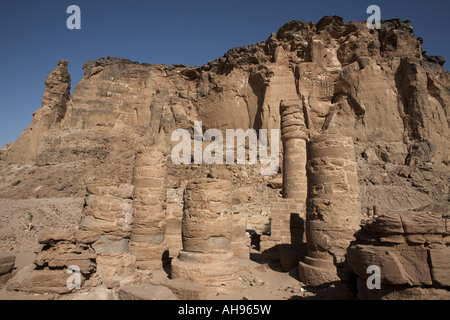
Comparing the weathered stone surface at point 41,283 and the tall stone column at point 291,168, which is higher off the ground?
the tall stone column at point 291,168

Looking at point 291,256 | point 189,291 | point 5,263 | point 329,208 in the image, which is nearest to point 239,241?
point 291,256

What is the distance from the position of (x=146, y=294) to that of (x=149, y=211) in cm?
369

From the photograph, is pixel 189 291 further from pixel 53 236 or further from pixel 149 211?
pixel 149 211

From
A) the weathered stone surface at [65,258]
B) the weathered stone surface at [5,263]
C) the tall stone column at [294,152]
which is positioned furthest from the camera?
the tall stone column at [294,152]

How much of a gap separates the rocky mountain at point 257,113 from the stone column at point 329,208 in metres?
9.58

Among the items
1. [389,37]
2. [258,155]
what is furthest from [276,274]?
[389,37]

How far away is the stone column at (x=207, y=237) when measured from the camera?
5.70 m

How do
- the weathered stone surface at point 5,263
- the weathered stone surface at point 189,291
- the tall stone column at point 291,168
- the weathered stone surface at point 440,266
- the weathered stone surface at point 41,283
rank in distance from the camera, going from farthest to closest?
1. the tall stone column at point 291,168
2. the weathered stone surface at point 5,263
3. the weathered stone surface at point 189,291
4. the weathered stone surface at point 41,283
5. the weathered stone surface at point 440,266

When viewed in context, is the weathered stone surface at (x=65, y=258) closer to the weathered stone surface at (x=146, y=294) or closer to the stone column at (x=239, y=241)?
the weathered stone surface at (x=146, y=294)

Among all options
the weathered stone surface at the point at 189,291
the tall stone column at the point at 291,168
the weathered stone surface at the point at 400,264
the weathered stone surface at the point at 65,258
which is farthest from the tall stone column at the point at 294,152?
the weathered stone surface at the point at 65,258

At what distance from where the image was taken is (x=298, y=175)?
35.8 ft

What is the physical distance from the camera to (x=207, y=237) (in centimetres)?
597

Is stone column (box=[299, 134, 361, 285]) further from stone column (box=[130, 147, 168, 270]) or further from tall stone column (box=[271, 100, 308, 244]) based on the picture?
stone column (box=[130, 147, 168, 270])

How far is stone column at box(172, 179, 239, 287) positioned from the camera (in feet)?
18.7
